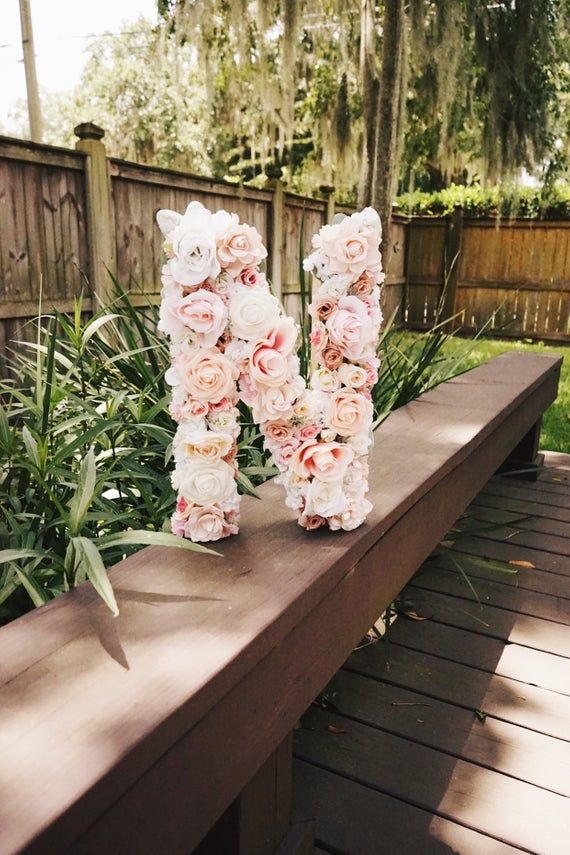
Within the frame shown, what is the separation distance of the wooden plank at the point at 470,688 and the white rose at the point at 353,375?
971 mm

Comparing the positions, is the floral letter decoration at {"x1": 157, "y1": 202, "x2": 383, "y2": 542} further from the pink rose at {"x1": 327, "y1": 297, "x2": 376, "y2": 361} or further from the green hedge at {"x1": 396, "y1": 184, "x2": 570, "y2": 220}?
the green hedge at {"x1": 396, "y1": 184, "x2": 570, "y2": 220}

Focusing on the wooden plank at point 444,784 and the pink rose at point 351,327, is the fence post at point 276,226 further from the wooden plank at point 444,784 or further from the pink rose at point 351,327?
the pink rose at point 351,327

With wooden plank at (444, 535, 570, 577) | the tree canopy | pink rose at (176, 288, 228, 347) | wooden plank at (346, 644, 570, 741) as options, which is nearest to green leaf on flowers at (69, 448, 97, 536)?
pink rose at (176, 288, 228, 347)

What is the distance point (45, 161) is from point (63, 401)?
7.70 ft

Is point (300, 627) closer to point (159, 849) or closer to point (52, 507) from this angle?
point (159, 849)

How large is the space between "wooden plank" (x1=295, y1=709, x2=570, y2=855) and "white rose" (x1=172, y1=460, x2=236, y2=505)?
0.74 m

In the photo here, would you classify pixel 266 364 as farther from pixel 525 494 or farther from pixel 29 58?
pixel 29 58

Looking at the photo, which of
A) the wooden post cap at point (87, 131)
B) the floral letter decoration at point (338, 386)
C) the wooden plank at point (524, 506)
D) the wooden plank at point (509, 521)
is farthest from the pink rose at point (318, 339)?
the wooden post cap at point (87, 131)

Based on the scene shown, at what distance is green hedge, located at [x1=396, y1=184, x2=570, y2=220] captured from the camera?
8.80 metres

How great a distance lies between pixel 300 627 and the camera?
107 cm

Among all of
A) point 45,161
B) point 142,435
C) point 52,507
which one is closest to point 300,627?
point 52,507

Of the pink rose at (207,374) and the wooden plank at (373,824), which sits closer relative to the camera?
the pink rose at (207,374)

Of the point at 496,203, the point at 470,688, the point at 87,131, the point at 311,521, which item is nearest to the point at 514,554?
the point at 470,688

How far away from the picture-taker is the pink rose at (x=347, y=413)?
3.90 feet
